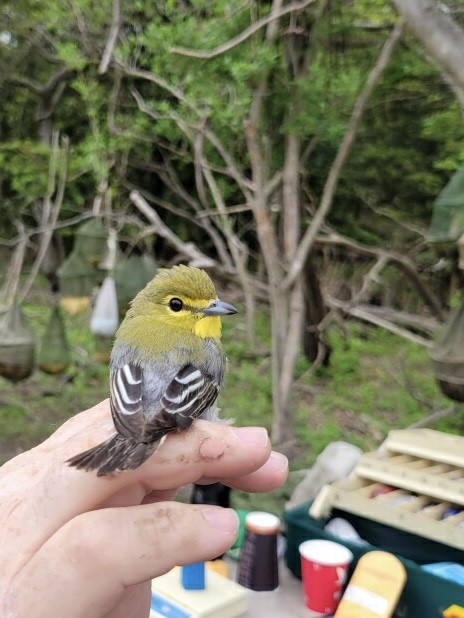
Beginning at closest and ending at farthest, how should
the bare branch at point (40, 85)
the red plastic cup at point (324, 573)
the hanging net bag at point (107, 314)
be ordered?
the red plastic cup at point (324, 573)
the hanging net bag at point (107, 314)
the bare branch at point (40, 85)

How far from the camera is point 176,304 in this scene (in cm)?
160

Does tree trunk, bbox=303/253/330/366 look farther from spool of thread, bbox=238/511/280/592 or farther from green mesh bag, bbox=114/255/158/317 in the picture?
spool of thread, bbox=238/511/280/592

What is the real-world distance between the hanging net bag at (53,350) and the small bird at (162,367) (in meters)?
3.25

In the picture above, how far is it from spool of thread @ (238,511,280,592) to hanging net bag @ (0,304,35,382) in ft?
8.78

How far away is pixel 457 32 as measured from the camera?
2.56 metres

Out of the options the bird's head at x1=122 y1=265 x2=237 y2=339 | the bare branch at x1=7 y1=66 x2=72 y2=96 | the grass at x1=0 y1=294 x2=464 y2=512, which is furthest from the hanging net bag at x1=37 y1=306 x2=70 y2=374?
the bare branch at x1=7 y1=66 x2=72 y2=96

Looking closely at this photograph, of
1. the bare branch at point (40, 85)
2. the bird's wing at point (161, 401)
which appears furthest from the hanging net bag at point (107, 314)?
the bare branch at point (40, 85)

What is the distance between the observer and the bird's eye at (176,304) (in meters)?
1.60

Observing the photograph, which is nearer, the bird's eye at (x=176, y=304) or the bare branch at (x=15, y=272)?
the bird's eye at (x=176, y=304)

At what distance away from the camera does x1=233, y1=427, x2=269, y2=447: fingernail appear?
4.28 ft

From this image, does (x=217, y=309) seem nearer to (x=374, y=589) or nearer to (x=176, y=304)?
(x=176, y=304)

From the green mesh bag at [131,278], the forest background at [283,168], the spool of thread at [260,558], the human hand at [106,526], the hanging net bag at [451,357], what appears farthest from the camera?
the green mesh bag at [131,278]

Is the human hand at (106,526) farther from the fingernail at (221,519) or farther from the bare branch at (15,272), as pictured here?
the bare branch at (15,272)

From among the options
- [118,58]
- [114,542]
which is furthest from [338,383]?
[114,542]
